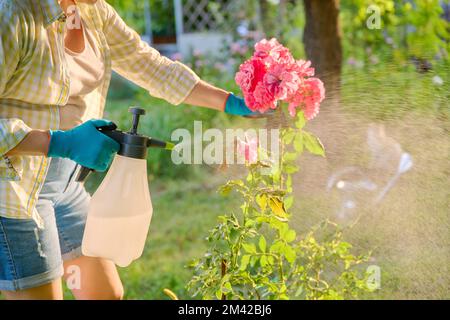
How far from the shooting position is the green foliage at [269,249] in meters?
2.06

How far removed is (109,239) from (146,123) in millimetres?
3295

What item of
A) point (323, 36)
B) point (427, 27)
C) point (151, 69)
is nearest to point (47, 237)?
point (151, 69)

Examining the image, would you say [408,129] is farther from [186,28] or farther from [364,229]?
[186,28]

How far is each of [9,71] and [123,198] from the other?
0.41 m

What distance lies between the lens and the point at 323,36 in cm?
392

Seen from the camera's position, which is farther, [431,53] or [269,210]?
[431,53]

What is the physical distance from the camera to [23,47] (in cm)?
177

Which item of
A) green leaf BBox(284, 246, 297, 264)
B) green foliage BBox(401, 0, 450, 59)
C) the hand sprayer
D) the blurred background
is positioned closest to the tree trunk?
the blurred background

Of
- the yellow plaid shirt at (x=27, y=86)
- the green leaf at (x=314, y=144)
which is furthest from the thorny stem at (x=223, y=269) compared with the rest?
the yellow plaid shirt at (x=27, y=86)

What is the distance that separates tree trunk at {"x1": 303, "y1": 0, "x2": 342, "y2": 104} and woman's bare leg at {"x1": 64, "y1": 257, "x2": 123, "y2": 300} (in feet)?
6.51

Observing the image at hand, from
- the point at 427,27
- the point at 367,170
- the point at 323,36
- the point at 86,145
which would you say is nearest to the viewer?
the point at 86,145

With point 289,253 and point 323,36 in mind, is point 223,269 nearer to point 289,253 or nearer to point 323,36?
point 289,253

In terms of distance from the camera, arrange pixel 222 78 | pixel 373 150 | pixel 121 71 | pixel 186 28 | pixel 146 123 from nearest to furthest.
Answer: pixel 121 71
pixel 373 150
pixel 146 123
pixel 222 78
pixel 186 28

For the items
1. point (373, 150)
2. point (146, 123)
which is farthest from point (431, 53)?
point (146, 123)
